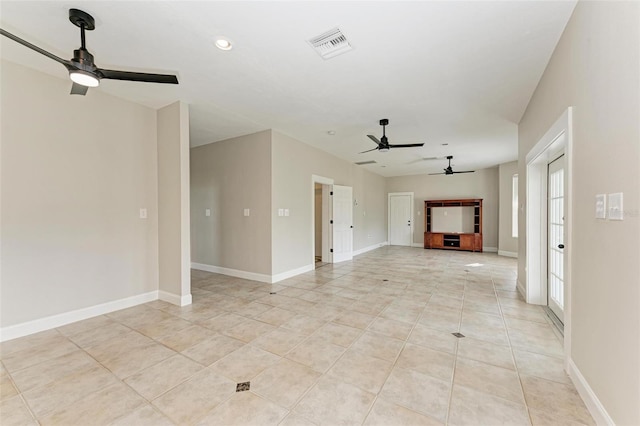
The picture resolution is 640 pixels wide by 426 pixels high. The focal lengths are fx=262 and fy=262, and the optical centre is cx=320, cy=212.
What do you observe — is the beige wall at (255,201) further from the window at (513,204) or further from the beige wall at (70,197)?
the window at (513,204)

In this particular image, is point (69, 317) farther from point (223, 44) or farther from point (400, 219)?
point (400, 219)

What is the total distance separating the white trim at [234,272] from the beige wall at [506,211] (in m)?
7.27

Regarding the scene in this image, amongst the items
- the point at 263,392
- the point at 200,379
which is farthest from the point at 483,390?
the point at 200,379

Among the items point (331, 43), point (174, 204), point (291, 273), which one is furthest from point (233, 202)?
point (331, 43)

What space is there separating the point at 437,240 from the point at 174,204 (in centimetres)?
850

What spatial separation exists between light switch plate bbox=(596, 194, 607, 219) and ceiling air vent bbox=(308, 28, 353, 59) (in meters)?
2.17

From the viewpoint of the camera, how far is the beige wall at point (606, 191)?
129 centimetres

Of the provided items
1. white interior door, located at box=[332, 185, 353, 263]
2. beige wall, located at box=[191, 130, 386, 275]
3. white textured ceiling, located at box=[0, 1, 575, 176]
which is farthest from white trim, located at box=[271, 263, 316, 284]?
white textured ceiling, located at box=[0, 1, 575, 176]

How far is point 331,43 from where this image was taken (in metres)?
2.35

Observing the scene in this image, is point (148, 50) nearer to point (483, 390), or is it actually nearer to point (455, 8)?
point (455, 8)

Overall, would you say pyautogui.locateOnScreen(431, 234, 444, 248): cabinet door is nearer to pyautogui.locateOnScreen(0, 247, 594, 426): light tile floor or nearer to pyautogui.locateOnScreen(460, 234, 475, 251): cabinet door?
pyautogui.locateOnScreen(460, 234, 475, 251): cabinet door

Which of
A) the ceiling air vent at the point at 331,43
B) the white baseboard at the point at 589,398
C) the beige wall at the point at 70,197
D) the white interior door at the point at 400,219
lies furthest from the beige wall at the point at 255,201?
the white interior door at the point at 400,219

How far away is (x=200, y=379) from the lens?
202cm

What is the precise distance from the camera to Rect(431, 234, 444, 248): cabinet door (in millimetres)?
9289
